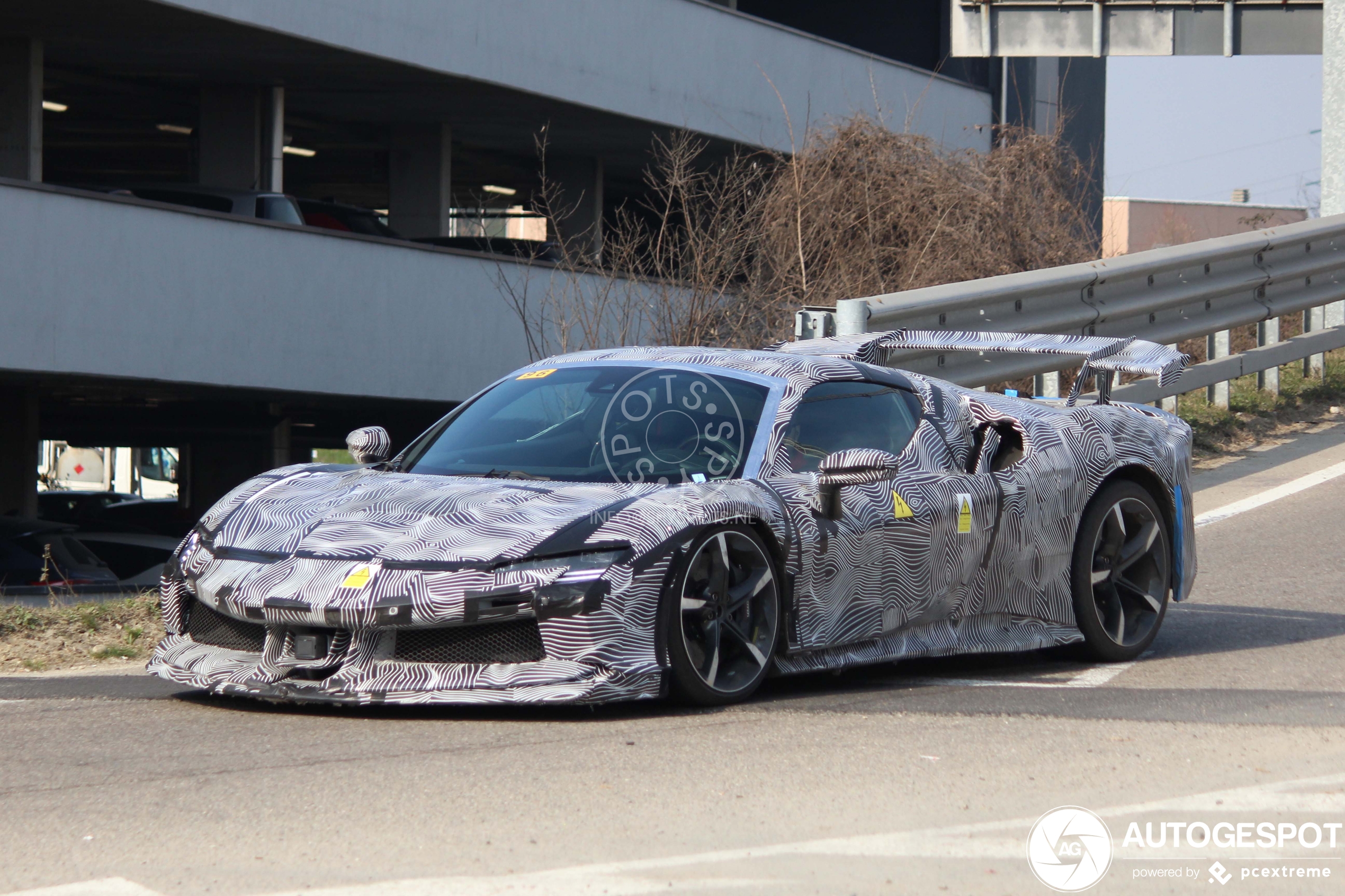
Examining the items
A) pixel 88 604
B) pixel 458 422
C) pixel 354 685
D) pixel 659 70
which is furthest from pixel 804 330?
pixel 659 70

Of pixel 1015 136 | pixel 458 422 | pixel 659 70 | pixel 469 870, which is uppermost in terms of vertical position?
pixel 659 70

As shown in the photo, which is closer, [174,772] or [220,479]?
[174,772]

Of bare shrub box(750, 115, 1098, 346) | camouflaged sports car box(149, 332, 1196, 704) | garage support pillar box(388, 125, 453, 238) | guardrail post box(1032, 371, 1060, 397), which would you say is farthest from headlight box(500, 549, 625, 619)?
garage support pillar box(388, 125, 453, 238)

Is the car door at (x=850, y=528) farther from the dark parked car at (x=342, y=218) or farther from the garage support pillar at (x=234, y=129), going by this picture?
the garage support pillar at (x=234, y=129)

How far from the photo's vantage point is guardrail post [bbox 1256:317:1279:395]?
1447cm

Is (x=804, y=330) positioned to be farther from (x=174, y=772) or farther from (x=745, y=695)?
(x=174, y=772)

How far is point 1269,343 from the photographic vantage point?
1455 centimetres

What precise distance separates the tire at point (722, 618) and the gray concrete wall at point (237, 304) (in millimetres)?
9007

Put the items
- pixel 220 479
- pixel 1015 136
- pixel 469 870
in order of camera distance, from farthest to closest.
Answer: pixel 220 479
pixel 1015 136
pixel 469 870

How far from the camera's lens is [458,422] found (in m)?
6.87

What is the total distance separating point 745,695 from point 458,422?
1.79 m

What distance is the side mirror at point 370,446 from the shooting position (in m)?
6.75

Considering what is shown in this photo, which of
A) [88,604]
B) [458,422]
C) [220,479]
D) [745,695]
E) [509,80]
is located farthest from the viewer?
[220,479]

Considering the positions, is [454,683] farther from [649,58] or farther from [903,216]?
[649,58]
